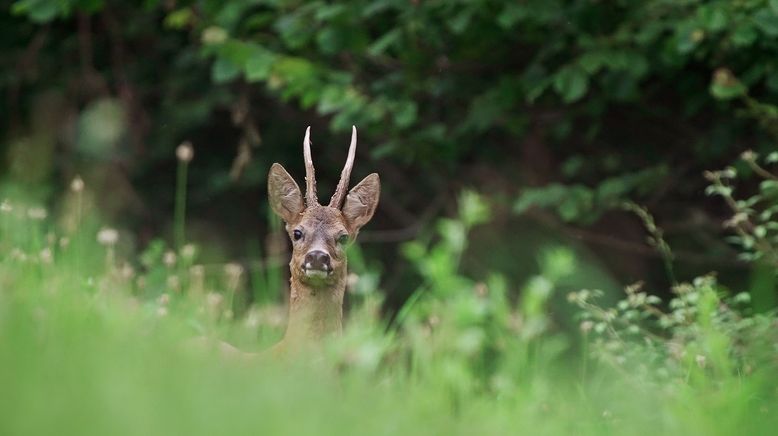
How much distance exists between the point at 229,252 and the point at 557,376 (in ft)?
15.7

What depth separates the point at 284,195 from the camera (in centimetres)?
520

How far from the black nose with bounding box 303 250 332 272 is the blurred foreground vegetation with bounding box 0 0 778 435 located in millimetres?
160

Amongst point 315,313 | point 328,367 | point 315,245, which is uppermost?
point 315,245

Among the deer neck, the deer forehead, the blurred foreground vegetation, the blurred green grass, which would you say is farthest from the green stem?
the deer neck

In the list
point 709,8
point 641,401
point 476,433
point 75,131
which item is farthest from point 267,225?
point 476,433

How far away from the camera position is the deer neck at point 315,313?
4605 millimetres

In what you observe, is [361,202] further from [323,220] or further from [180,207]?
[180,207]

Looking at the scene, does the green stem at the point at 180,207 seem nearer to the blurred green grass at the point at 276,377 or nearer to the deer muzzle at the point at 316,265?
the blurred green grass at the point at 276,377

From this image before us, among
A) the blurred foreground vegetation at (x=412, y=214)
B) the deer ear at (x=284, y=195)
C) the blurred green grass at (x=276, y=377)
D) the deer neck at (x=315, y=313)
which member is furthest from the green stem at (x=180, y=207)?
the deer neck at (x=315, y=313)

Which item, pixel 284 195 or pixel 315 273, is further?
pixel 284 195

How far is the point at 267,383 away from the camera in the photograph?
9.43 ft

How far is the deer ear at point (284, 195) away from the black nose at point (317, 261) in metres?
0.48

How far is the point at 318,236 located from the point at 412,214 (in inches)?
175

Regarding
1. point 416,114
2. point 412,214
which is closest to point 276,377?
point 416,114
